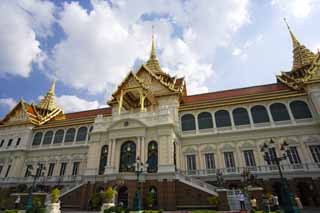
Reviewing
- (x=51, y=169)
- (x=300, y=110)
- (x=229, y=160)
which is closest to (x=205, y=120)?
(x=229, y=160)

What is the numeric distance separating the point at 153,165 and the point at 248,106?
13.3m

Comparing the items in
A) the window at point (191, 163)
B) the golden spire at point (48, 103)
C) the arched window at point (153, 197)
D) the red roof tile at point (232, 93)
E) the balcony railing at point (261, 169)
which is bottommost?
the arched window at point (153, 197)

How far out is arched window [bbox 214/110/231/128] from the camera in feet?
79.1

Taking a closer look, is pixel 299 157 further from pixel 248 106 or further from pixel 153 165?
pixel 153 165

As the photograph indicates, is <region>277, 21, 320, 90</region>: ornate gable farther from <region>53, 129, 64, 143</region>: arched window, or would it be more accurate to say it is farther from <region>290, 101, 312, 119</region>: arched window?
<region>53, 129, 64, 143</region>: arched window

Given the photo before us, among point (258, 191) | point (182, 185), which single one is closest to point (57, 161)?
point (182, 185)

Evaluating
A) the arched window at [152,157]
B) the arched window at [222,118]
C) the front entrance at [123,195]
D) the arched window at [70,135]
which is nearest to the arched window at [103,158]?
the front entrance at [123,195]

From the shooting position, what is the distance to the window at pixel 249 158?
842 inches

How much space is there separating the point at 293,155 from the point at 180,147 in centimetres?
1157

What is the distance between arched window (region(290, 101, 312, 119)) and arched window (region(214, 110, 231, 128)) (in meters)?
6.88

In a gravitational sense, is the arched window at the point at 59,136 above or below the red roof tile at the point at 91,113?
below

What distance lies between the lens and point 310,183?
1841 centimetres

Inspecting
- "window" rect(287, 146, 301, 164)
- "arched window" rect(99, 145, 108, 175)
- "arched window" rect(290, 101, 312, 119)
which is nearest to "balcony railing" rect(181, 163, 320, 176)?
"window" rect(287, 146, 301, 164)

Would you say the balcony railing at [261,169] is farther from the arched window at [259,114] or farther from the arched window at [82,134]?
the arched window at [82,134]
